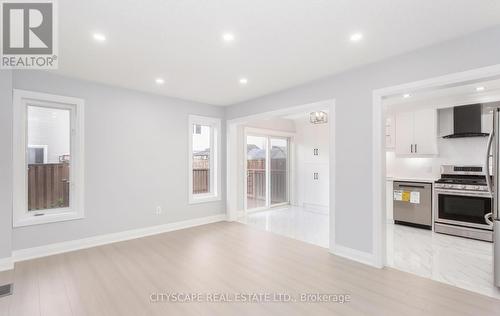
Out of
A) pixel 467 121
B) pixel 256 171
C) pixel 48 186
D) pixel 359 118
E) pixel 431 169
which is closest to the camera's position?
pixel 359 118

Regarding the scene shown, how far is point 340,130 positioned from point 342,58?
985mm

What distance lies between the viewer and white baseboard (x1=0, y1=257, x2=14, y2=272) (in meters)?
2.99

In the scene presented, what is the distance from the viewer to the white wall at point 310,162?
6.66 metres

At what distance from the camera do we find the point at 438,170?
4.98m

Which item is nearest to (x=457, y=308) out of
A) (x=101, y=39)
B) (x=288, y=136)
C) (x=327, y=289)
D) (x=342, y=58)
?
(x=327, y=289)

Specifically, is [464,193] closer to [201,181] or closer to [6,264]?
[201,181]

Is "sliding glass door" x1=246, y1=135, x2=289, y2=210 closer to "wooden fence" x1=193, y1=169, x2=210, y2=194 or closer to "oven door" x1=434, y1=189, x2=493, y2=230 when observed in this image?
"wooden fence" x1=193, y1=169, x2=210, y2=194

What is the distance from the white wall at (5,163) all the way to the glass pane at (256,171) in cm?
466

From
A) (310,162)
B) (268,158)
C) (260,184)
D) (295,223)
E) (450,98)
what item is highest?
(450,98)

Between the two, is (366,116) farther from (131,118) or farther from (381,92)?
(131,118)

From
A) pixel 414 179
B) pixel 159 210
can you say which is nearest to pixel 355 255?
pixel 414 179

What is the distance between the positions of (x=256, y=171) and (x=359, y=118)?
383 centimetres

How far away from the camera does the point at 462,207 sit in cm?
420

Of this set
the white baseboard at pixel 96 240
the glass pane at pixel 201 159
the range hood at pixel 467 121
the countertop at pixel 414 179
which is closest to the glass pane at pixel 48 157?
the white baseboard at pixel 96 240
